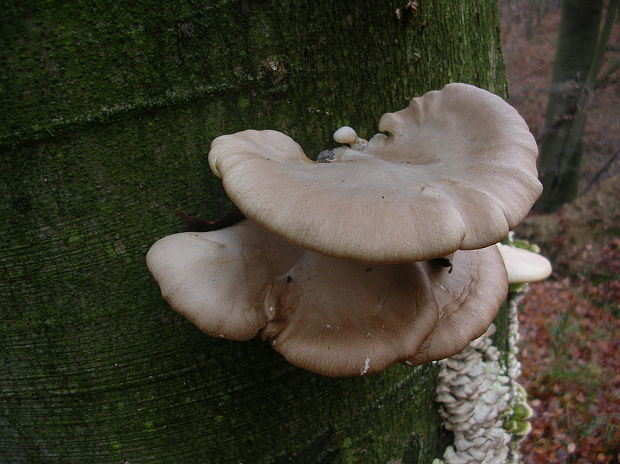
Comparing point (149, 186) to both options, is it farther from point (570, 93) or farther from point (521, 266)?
point (570, 93)

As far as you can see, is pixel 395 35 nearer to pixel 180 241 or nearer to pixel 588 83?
pixel 180 241

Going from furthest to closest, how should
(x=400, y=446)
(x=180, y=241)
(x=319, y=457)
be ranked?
1. (x=400, y=446)
2. (x=319, y=457)
3. (x=180, y=241)

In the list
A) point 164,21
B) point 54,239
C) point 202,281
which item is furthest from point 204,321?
point 164,21

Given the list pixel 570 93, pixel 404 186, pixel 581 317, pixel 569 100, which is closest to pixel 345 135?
pixel 404 186

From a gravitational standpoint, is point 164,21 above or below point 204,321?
above

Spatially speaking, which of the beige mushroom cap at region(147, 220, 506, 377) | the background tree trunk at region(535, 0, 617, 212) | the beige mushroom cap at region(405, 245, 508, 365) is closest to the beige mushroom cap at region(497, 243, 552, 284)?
the beige mushroom cap at region(405, 245, 508, 365)

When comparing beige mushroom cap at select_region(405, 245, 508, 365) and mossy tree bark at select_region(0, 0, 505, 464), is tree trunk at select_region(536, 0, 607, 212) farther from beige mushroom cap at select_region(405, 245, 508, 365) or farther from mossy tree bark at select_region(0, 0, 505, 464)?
mossy tree bark at select_region(0, 0, 505, 464)

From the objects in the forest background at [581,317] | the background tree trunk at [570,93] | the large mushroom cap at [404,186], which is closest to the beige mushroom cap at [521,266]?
the large mushroom cap at [404,186]
